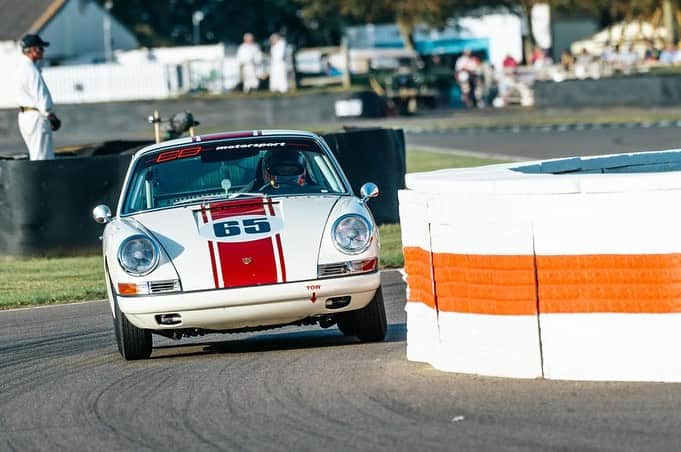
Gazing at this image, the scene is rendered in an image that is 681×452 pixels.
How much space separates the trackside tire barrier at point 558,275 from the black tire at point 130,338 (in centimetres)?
190

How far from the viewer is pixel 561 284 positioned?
701 centimetres

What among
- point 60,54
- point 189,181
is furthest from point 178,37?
point 189,181

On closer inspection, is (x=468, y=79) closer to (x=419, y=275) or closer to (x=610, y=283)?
(x=419, y=275)

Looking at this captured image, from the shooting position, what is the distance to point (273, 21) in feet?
250

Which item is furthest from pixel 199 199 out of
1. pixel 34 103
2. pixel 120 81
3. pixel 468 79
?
pixel 468 79

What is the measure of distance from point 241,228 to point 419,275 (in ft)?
3.80

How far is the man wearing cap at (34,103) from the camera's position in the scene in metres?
16.0

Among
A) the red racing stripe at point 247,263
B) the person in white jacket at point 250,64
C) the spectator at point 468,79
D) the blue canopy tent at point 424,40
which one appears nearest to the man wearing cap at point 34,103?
the red racing stripe at point 247,263

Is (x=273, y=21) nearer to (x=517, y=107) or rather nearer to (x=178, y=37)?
(x=178, y=37)

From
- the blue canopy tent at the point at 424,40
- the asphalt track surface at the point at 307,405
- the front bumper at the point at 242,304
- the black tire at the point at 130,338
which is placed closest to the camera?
the asphalt track surface at the point at 307,405

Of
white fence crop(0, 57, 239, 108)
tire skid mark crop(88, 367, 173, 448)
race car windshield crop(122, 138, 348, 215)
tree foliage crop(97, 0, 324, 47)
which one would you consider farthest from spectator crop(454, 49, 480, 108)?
tire skid mark crop(88, 367, 173, 448)

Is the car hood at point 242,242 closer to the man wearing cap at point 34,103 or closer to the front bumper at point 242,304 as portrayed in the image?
the front bumper at point 242,304

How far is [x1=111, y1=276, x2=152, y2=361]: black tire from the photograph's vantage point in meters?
8.56

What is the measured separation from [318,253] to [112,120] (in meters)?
28.7
